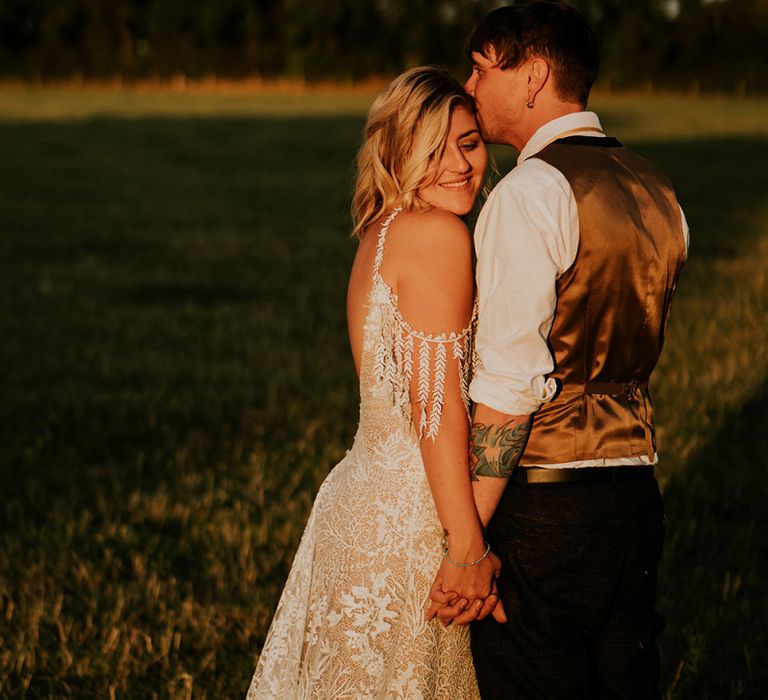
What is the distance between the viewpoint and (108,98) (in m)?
48.0

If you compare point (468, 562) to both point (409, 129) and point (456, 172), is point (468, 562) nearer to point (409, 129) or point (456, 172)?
point (456, 172)

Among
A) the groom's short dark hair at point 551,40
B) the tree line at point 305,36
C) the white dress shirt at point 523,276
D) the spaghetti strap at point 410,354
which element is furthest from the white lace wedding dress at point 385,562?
the tree line at point 305,36

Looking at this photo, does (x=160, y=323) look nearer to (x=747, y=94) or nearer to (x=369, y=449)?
(x=369, y=449)

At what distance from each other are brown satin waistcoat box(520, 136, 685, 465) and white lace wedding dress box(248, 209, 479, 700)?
0.29m

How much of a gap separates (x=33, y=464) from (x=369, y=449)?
3968mm

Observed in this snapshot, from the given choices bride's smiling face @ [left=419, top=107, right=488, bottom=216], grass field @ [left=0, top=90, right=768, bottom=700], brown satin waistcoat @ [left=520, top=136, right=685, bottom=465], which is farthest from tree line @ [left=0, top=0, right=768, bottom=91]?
brown satin waistcoat @ [left=520, top=136, right=685, bottom=465]

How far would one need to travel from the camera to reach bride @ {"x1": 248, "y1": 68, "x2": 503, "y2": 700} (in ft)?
8.36

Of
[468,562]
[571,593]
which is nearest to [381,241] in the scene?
[468,562]

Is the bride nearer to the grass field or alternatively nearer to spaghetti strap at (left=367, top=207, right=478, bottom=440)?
spaghetti strap at (left=367, top=207, right=478, bottom=440)

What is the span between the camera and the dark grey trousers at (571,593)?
2.52 meters

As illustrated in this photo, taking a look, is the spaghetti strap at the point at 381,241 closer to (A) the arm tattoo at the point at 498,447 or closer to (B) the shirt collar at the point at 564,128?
(B) the shirt collar at the point at 564,128

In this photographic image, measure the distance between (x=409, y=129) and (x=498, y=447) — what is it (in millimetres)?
815

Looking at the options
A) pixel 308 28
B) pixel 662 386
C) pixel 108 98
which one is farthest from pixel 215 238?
pixel 308 28

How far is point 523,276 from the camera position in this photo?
2.33 metres
